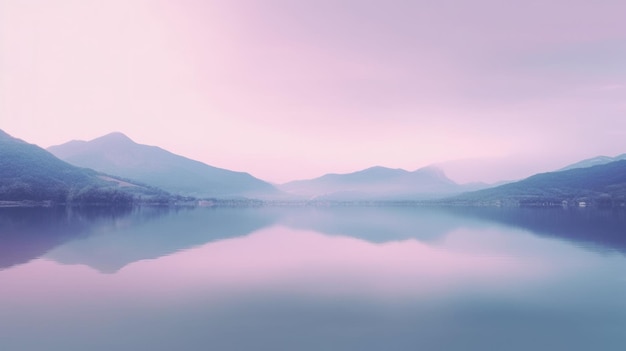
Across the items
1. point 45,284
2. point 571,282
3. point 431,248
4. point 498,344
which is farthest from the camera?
point 431,248

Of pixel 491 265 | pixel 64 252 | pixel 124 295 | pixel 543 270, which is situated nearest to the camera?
pixel 124 295

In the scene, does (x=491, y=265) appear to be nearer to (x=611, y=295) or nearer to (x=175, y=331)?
(x=611, y=295)

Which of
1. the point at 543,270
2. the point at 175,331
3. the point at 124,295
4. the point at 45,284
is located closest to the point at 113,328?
the point at 175,331

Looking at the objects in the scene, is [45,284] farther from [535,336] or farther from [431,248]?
[431,248]

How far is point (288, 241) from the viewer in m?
57.6

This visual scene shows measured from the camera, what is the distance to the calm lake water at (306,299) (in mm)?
17922

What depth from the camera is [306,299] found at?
80.5ft

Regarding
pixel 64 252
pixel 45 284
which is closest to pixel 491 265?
pixel 45 284

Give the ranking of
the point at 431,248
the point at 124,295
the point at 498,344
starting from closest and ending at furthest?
the point at 498,344 < the point at 124,295 < the point at 431,248

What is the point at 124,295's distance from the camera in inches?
978

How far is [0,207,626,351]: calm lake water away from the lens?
706 inches

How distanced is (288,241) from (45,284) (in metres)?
33.7

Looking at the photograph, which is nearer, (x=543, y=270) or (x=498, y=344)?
(x=498, y=344)

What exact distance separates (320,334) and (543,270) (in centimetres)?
2547
